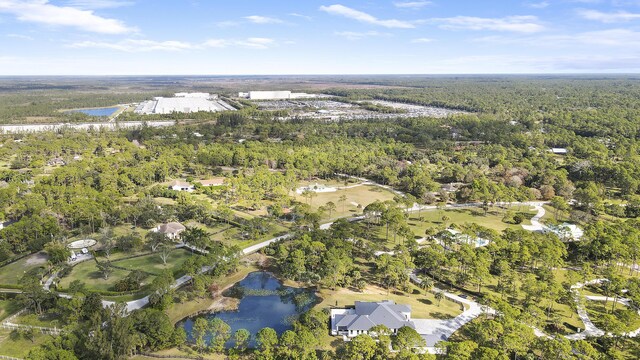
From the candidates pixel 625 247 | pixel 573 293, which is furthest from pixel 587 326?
pixel 625 247

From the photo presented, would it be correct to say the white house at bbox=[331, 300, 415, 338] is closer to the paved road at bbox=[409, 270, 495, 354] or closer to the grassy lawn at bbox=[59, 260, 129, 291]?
the paved road at bbox=[409, 270, 495, 354]

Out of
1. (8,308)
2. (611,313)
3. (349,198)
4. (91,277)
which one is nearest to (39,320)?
(8,308)

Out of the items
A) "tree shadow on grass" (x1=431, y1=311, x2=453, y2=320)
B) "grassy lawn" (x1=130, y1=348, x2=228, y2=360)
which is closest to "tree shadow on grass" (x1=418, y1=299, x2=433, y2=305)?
"tree shadow on grass" (x1=431, y1=311, x2=453, y2=320)

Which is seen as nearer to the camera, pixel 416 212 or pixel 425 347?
pixel 425 347

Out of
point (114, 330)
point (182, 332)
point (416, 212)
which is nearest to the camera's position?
point (114, 330)

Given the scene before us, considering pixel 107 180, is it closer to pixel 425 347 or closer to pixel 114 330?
pixel 114 330

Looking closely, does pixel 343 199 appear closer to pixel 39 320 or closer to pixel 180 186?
pixel 180 186
